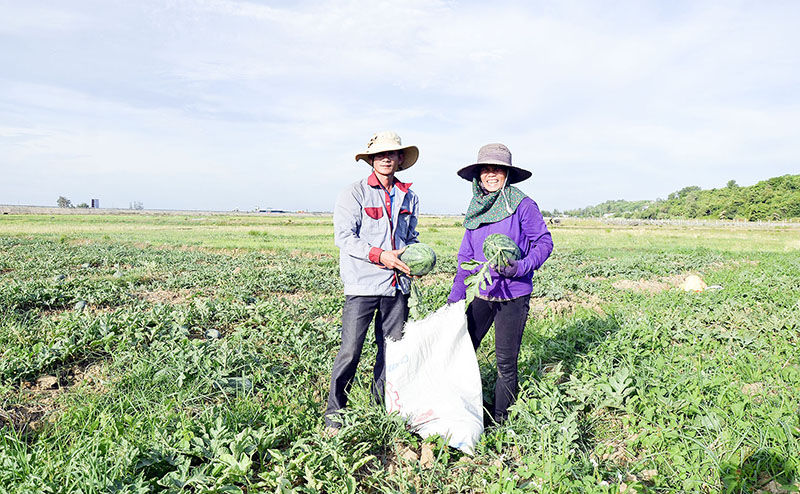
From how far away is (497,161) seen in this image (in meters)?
3.42

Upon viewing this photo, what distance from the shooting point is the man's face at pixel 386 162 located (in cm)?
354

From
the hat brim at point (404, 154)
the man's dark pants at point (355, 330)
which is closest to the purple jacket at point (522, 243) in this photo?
the man's dark pants at point (355, 330)

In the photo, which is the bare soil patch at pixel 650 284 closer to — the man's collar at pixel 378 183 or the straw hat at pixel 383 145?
the man's collar at pixel 378 183

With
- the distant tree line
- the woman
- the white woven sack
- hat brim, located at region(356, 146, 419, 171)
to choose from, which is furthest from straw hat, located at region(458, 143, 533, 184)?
the distant tree line

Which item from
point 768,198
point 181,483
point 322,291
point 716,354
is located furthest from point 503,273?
point 768,198

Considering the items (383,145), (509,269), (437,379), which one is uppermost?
(383,145)

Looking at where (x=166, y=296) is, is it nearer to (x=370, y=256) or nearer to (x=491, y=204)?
(x=370, y=256)

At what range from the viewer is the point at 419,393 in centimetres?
327

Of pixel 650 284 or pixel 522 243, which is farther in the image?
pixel 650 284

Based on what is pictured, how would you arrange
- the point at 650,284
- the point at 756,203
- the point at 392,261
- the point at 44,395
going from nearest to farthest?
the point at 392,261 → the point at 44,395 → the point at 650,284 → the point at 756,203

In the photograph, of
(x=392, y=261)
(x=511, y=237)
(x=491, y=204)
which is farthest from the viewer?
(x=491, y=204)

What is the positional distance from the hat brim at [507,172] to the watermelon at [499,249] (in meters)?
0.58

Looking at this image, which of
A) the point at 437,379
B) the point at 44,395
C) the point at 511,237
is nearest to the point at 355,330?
the point at 437,379

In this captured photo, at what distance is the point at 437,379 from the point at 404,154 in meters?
1.91
